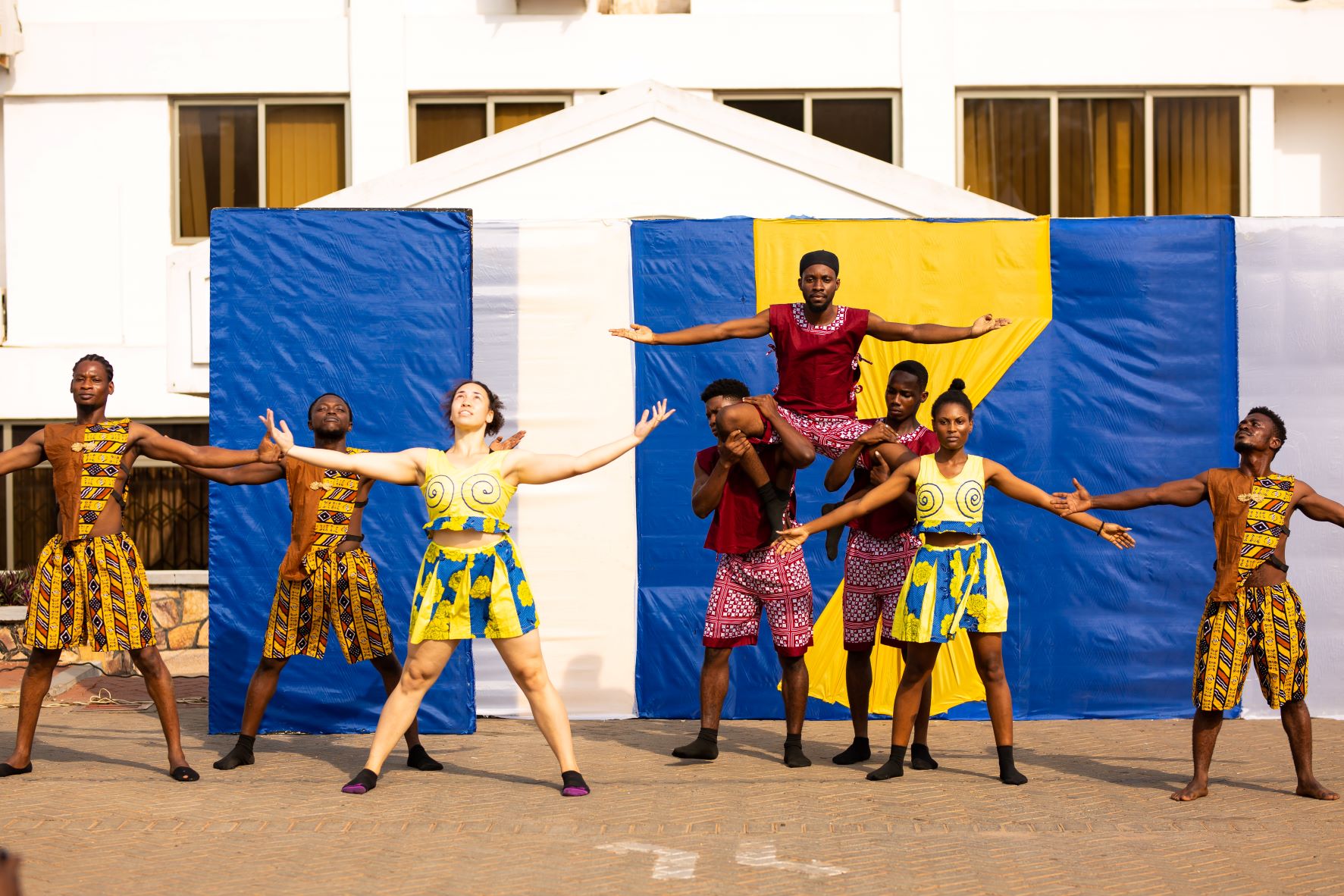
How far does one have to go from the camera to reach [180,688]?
1156 cm

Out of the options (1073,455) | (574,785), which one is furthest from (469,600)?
(1073,455)

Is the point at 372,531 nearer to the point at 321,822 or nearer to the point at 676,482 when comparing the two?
the point at 676,482

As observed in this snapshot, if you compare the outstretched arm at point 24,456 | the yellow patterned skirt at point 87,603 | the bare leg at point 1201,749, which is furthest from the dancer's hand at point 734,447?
the outstretched arm at point 24,456

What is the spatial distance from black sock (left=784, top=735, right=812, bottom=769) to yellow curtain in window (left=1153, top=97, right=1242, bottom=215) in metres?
9.52

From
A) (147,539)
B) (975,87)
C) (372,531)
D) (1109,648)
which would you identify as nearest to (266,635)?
(372,531)

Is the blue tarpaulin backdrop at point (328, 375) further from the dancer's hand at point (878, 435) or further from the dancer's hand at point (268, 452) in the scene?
the dancer's hand at point (878, 435)

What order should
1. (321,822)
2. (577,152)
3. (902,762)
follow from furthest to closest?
1. (577,152)
2. (902,762)
3. (321,822)

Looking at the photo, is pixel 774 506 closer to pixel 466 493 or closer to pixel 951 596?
pixel 951 596

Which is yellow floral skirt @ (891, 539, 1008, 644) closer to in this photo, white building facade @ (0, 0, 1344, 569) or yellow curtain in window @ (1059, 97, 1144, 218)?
white building facade @ (0, 0, 1344, 569)

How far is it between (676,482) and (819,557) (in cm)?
99

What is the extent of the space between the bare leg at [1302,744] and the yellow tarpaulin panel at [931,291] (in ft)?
8.03

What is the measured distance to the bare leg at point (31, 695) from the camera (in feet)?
24.7

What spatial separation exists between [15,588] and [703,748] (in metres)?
9.00

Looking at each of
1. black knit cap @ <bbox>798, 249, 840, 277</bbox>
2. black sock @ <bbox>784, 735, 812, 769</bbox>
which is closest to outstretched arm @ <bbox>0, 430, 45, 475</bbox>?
black knit cap @ <bbox>798, 249, 840, 277</bbox>
